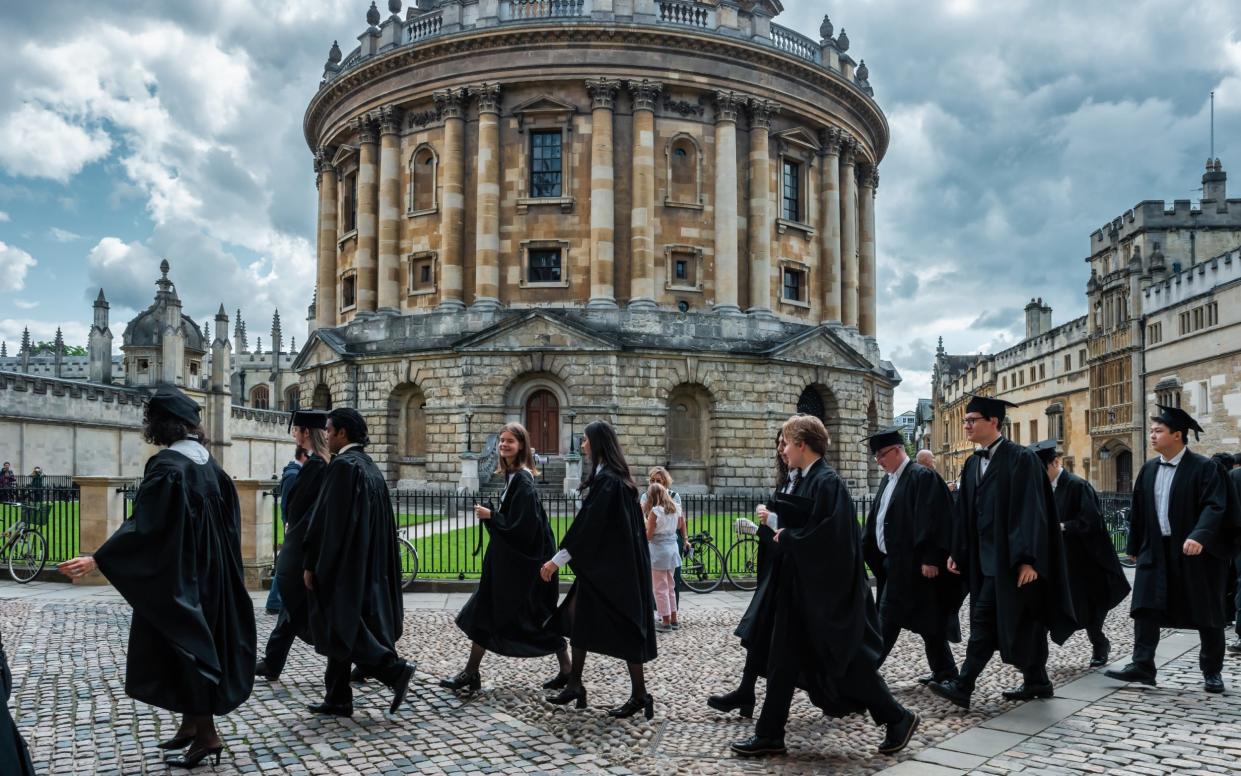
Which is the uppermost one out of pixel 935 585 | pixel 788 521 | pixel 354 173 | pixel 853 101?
Answer: pixel 853 101

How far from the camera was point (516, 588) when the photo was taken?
25.4ft

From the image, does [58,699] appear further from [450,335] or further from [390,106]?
[390,106]

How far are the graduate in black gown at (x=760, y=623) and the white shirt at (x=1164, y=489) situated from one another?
3.98m

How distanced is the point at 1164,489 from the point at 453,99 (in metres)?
29.7

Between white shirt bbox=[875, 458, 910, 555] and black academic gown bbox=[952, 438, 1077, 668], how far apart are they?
54cm

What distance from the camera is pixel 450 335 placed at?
33250 millimetres

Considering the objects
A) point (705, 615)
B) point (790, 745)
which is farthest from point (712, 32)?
point (790, 745)

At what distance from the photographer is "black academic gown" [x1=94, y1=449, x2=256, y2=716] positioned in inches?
229

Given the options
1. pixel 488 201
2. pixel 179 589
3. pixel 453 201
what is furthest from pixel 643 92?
pixel 179 589

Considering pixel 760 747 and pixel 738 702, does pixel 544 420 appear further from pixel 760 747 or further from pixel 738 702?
pixel 760 747

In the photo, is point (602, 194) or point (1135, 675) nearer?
point (1135, 675)

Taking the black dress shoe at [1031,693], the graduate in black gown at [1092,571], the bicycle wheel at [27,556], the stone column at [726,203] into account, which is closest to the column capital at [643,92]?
the stone column at [726,203]

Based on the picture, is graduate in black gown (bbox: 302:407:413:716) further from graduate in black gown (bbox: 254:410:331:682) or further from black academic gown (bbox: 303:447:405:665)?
graduate in black gown (bbox: 254:410:331:682)

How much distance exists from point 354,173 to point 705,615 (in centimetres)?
3131
